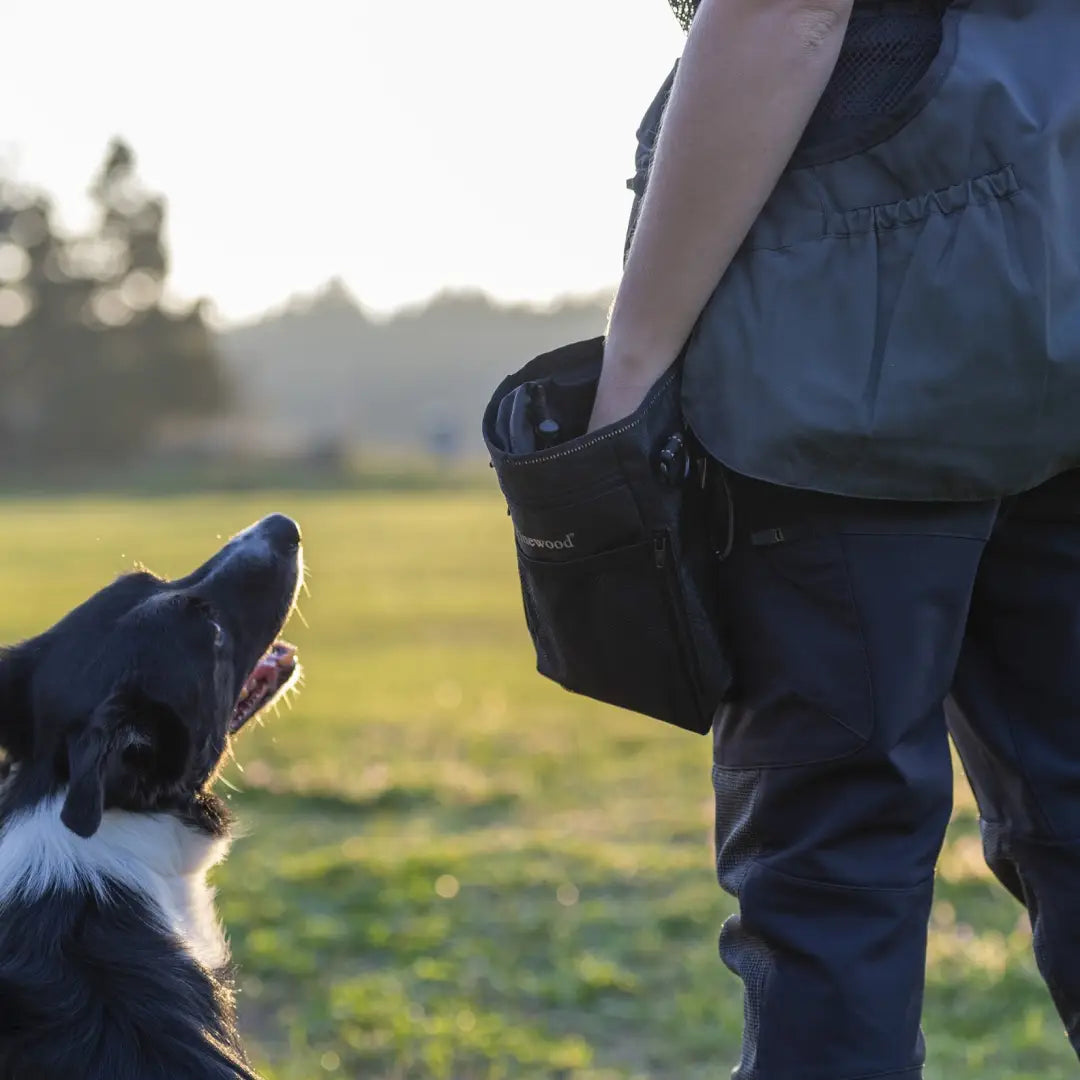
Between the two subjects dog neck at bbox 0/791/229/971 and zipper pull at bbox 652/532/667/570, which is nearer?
zipper pull at bbox 652/532/667/570

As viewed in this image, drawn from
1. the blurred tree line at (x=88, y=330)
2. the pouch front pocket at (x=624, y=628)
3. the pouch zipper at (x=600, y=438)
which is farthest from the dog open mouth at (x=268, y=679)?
the blurred tree line at (x=88, y=330)

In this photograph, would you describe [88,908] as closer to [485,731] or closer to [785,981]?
[785,981]

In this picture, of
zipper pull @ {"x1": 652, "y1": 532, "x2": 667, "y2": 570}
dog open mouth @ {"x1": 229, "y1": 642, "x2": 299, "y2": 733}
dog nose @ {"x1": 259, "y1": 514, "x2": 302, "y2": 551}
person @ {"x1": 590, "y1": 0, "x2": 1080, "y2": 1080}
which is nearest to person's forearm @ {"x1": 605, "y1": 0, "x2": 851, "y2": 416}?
person @ {"x1": 590, "y1": 0, "x2": 1080, "y2": 1080}

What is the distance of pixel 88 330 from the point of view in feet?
202

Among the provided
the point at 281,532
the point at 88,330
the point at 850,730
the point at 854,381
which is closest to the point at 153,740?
the point at 281,532

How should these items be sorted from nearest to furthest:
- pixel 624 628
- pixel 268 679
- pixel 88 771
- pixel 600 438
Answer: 1. pixel 600 438
2. pixel 624 628
3. pixel 88 771
4. pixel 268 679

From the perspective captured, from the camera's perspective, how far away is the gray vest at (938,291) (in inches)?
70.2

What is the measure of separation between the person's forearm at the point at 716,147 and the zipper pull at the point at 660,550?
0.76 ft

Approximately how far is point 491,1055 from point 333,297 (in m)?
121

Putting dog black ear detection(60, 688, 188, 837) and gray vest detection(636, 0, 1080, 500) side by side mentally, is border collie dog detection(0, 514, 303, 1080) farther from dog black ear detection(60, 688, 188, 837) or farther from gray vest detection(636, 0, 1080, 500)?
gray vest detection(636, 0, 1080, 500)

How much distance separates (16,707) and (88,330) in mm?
62741

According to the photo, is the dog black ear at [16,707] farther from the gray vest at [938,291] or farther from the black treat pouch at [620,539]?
the gray vest at [938,291]

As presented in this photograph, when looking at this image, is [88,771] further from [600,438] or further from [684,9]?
[684,9]

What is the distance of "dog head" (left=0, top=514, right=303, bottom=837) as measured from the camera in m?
2.77
